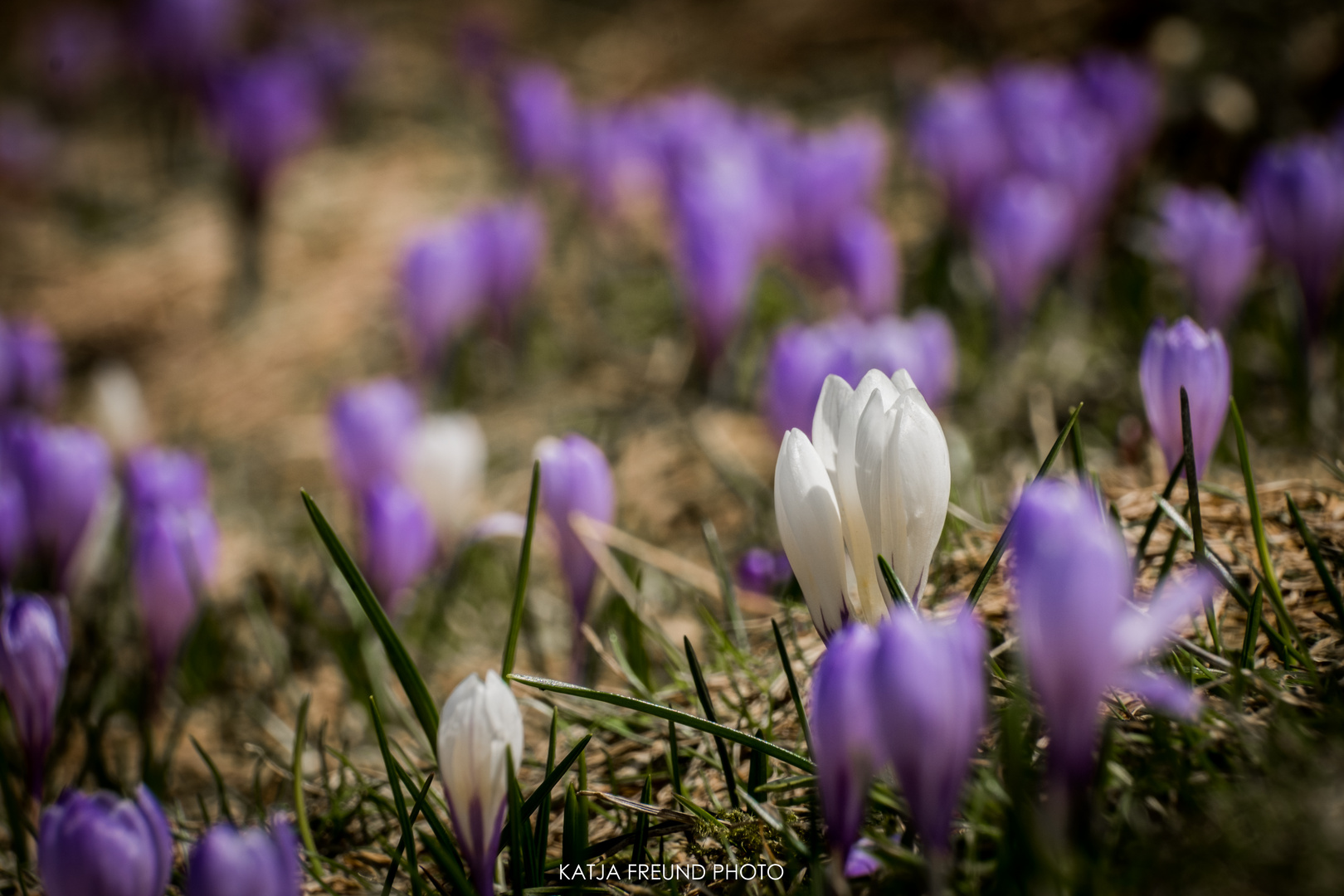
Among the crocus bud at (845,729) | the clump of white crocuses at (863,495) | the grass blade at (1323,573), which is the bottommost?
the crocus bud at (845,729)

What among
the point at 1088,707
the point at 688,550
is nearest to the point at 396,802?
the point at 1088,707

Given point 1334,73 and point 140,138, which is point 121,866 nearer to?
point 1334,73

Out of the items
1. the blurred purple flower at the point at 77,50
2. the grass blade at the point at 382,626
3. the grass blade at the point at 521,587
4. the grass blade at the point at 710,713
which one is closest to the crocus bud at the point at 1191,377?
the grass blade at the point at 710,713

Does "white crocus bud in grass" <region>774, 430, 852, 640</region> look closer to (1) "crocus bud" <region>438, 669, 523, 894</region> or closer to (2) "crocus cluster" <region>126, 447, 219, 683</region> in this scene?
(1) "crocus bud" <region>438, 669, 523, 894</region>

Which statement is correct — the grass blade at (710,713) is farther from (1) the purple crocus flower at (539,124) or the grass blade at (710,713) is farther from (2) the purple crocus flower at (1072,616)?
(1) the purple crocus flower at (539,124)

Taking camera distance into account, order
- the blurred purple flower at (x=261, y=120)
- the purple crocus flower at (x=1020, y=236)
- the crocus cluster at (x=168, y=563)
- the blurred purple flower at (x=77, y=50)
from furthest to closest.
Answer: the blurred purple flower at (x=77, y=50), the blurred purple flower at (x=261, y=120), the purple crocus flower at (x=1020, y=236), the crocus cluster at (x=168, y=563)

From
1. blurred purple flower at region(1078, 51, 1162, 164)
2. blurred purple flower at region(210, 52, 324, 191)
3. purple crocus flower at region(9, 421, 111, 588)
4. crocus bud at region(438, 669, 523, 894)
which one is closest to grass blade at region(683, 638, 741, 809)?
crocus bud at region(438, 669, 523, 894)
